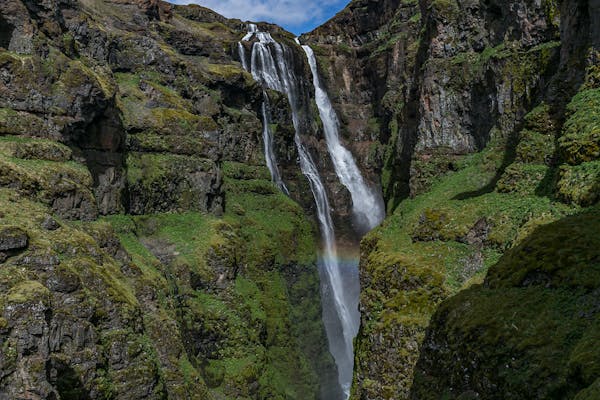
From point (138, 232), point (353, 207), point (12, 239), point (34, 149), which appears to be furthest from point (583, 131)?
point (353, 207)

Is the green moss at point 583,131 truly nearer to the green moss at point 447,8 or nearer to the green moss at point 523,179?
the green moss at point 523,179

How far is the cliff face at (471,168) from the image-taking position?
15281 millimetres

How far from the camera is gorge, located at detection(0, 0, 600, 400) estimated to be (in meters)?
10.6

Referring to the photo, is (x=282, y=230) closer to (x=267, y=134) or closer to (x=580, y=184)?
(x=267, y=134)

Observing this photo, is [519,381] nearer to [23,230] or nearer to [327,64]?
[23,230]

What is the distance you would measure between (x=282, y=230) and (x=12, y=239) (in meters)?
33.5

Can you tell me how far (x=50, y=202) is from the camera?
23.6m

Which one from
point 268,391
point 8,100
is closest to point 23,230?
point 8,100

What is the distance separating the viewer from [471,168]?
2847 centimetres

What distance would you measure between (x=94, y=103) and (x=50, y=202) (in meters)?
9.03

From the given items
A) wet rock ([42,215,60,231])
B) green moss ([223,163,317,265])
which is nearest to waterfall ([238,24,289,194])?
green moss ([223,163,317,265])

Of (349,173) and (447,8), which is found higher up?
(447,8)

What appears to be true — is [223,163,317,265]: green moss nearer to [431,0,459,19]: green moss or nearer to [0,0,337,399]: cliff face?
[0,0,337,399]: cliff face

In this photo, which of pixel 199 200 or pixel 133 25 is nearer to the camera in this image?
pixel 199 200
